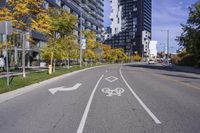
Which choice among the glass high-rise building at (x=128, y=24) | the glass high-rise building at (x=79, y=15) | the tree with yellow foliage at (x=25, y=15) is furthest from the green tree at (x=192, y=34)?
the glass high-rise building at (x=128, y=24)

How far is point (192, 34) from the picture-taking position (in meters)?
56.9

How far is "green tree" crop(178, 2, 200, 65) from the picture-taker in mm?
55750

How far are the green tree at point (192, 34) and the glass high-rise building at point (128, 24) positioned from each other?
129 meters

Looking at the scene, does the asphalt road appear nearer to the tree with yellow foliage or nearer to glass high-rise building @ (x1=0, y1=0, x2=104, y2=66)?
the tree with yellow foliage

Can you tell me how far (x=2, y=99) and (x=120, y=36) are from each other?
184m

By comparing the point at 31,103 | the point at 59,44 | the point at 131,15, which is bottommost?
the point at 31,103

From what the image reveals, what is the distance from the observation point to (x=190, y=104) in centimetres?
1229

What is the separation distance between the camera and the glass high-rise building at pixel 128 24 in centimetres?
19038

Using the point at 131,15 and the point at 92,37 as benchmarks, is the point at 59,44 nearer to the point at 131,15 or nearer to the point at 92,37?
the point at 92,37

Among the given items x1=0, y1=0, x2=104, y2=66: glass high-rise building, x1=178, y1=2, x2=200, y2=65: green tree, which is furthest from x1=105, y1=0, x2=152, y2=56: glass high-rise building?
x1=178, y1=2, x2=200, y2=65: green tree

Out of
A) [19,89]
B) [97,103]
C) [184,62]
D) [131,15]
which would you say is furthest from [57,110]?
[131,15]

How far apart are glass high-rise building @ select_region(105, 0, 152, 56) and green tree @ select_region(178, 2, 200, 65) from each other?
129m

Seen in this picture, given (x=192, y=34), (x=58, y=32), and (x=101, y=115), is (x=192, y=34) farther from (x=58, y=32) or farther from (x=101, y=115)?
(x=101, y=115)

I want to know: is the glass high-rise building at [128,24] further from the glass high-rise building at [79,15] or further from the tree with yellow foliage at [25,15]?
the tree with yellow foliage at [25,15]
